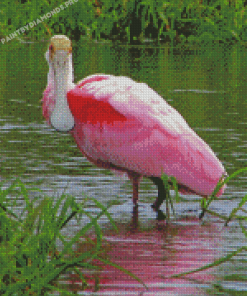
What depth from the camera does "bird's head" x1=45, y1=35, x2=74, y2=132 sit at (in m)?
8.75

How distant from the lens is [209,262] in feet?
23.1

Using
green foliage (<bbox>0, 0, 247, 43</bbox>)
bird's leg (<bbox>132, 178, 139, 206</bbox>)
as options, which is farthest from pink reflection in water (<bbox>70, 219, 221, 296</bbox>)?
green foliage (<bbox>0, 0, 247, 43</bbox>)

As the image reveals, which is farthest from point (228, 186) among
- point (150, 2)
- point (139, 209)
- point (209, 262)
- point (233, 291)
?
point (150, 2)

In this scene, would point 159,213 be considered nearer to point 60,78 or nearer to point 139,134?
point 139,134

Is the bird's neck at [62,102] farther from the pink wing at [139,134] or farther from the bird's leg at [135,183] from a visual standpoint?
the bird's leg at [135,183]

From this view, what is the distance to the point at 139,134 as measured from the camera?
873 centimetres

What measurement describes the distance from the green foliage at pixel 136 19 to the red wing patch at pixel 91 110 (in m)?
17.7

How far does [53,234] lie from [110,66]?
14.6m

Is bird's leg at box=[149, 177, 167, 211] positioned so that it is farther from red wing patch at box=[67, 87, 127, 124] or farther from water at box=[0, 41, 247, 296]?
red wing patch at box=[67, 87, 127, 124]

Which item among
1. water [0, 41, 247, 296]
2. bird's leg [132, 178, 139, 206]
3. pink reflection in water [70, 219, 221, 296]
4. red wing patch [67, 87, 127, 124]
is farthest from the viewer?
bird's leg [132, 178, 139, 206]

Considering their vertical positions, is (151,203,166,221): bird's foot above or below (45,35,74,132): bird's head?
below

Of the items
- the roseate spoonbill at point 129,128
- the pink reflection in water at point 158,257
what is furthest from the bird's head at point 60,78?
the pink reflection in water at point 158,257

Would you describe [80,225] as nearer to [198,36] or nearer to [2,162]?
[2,162]

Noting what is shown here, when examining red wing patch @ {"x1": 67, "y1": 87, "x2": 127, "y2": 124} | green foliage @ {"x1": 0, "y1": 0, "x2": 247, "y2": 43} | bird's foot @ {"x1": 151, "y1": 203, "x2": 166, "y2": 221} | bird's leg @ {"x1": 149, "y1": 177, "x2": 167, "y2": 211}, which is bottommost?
green foliage @ {"x1": 0, "y1": 0, "x2": 247, "y2": 43}
